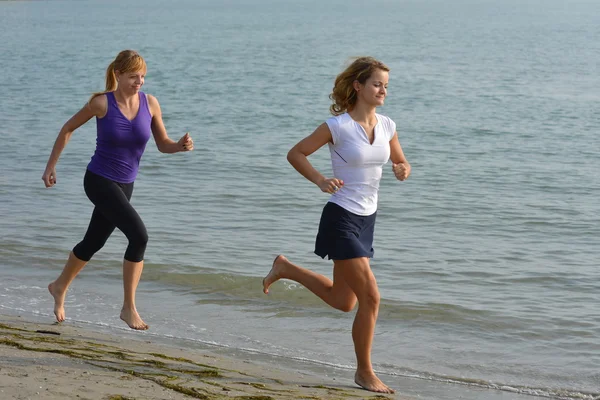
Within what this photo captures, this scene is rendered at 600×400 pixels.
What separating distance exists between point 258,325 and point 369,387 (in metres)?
2.09

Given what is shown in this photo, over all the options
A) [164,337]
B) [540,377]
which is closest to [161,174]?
[164,337]

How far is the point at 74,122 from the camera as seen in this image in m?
5.98

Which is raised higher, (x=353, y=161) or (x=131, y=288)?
(x=353, y=161)

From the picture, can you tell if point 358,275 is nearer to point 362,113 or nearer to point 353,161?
point 353,161

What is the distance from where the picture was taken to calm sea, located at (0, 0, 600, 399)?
6.88 m

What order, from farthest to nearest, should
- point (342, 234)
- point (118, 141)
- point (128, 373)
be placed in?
point (118, 141), point (342, 234), point (128, 373)

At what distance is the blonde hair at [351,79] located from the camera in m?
5.29

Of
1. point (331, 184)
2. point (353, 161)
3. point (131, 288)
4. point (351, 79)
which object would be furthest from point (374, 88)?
point (131, 288)

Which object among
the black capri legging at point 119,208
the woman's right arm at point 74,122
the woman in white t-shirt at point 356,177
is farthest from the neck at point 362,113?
the woman's right arm at point 74,122

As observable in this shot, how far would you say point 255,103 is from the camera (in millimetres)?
25578

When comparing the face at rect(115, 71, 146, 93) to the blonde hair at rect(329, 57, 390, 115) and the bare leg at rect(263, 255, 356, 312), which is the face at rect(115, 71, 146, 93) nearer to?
the blonde hair at rect(329, 57, 390, 115)

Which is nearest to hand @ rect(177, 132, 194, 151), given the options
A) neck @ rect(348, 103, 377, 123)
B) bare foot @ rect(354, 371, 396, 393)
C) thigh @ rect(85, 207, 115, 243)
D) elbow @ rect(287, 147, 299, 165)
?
thigh @ rect(85, 207, 115, 243)

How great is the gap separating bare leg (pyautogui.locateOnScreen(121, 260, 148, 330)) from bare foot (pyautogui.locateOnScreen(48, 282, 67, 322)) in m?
0.64

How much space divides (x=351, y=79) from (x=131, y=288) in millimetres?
1988
